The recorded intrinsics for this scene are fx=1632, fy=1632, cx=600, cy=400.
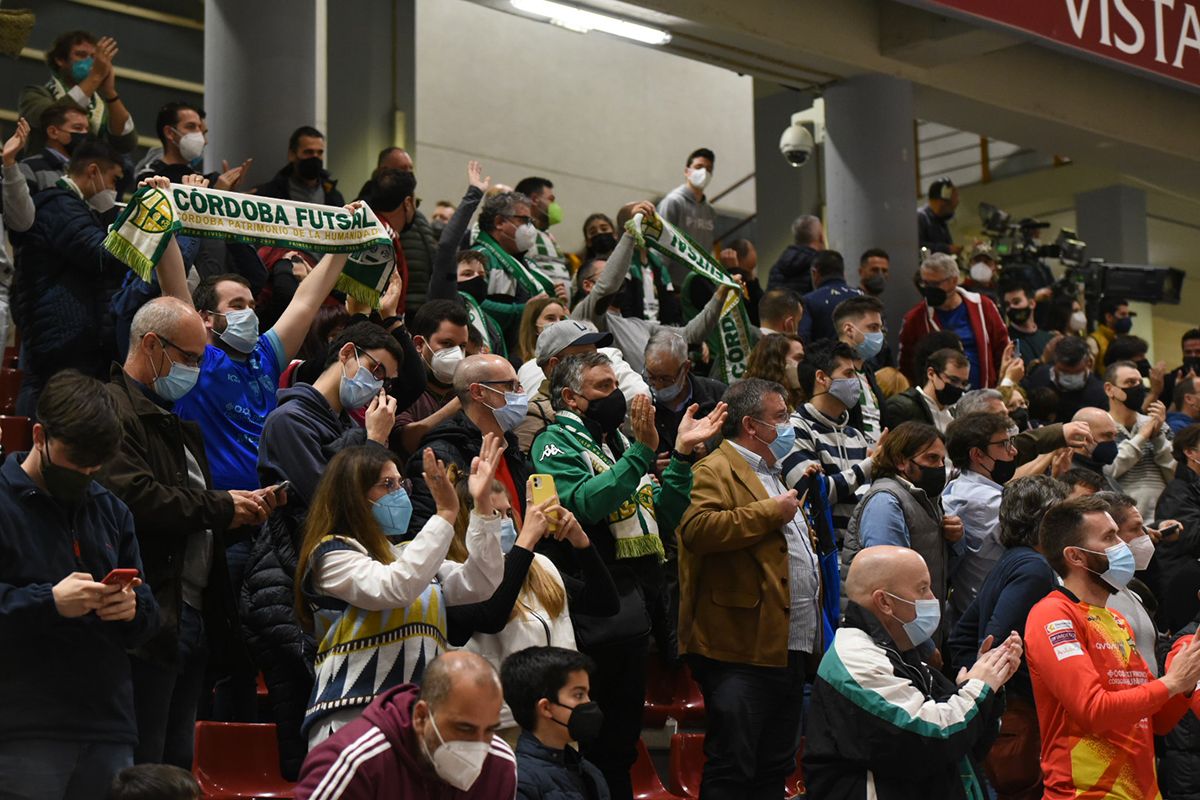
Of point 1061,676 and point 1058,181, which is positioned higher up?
point 1058,181

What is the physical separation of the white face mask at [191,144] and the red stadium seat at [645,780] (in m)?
3.66

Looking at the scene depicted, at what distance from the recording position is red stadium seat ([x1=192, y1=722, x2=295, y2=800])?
5234 millimetres

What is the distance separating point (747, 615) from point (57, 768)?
264 centimetres

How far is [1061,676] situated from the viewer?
5090 millimetres

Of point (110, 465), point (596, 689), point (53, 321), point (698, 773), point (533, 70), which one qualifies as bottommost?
point (698, 773)

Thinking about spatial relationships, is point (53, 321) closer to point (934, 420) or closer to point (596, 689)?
point (596, 689)

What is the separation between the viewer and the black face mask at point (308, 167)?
8.36m

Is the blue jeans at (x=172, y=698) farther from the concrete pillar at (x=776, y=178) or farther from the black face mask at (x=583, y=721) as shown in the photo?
the concrete pillar at (x=776, y=178)

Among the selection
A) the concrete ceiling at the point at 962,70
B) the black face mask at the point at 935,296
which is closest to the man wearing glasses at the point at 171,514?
the concrete ceiling at the point at 962,70

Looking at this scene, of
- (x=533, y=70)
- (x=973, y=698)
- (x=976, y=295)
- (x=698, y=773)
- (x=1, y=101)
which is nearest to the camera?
(x=973, y=698)

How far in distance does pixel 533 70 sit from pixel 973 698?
14362 millimetres

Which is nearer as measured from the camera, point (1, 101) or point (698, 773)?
point (698, 773)

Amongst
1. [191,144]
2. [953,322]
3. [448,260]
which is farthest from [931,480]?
[953,322]

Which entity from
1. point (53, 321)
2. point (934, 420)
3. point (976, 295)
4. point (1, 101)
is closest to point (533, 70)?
point (1, 101)
